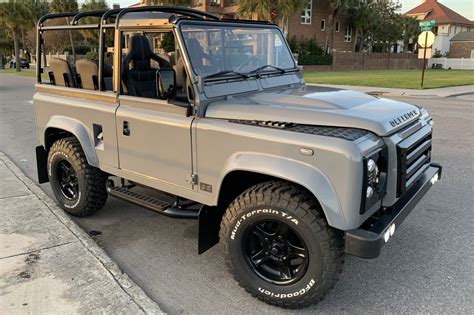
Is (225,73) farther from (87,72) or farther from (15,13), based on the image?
(15,13)

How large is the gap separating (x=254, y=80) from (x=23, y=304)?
103 inches

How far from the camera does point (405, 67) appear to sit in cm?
4956

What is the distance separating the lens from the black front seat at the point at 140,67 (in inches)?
161

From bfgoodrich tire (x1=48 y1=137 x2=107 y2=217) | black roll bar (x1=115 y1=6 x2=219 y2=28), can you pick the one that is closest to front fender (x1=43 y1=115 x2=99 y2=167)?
bfgoodrich tire (x1=48 y1=137 x2=107 y2=217)

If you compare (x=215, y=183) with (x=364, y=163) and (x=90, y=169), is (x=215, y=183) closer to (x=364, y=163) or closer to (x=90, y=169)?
(x=364, y=163)

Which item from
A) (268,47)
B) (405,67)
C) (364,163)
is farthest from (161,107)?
(405,67)

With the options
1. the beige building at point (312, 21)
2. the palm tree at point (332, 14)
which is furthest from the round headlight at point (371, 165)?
the palm tree at point (332, 14)

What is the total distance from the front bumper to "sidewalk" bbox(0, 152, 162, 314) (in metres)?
1.44

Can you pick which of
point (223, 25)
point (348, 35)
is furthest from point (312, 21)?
point (223, 25)

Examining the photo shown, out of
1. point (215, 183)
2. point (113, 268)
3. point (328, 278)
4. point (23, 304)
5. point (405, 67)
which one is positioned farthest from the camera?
point (405, 67)

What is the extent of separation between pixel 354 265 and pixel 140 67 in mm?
2761

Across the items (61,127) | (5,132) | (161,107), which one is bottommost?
(5,132)

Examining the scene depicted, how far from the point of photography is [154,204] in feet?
12.6

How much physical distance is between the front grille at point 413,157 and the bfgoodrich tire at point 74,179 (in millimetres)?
3069
